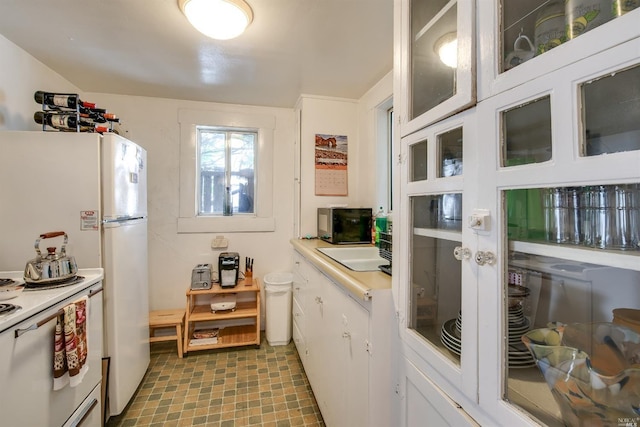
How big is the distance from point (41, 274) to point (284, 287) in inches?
65.9

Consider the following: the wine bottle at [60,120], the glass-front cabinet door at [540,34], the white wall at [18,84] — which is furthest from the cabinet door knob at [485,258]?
the white wall at [18,84]

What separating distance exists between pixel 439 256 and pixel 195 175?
96.5 inches

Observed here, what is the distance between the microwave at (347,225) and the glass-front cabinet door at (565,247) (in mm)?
1632

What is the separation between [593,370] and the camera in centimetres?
54

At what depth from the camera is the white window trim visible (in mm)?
2709

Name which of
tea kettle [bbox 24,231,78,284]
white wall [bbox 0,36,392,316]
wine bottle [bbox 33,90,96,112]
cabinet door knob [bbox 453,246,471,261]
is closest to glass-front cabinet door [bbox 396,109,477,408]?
cabinet door knob [bbox 453,246,471,261]

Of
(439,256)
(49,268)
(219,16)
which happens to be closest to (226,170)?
(219,16)

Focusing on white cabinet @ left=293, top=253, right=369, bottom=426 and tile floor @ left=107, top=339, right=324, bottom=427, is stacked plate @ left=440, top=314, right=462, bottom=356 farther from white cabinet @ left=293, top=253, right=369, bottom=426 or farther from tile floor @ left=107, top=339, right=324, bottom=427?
tile floor @ left=107, top=339, right=324, bottom=427

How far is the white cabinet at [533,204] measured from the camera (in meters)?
0.50

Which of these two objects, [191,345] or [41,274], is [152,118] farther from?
[191,345]

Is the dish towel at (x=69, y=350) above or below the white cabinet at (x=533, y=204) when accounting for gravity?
below

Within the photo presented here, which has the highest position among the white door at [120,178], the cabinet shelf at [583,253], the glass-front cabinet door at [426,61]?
the glass-front cabinet door at [426,61]

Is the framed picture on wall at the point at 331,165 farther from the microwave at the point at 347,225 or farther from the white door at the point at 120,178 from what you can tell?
the white door at the point at 120,178

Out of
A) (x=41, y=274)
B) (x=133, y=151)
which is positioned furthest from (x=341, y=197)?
(x=41, y=274)
